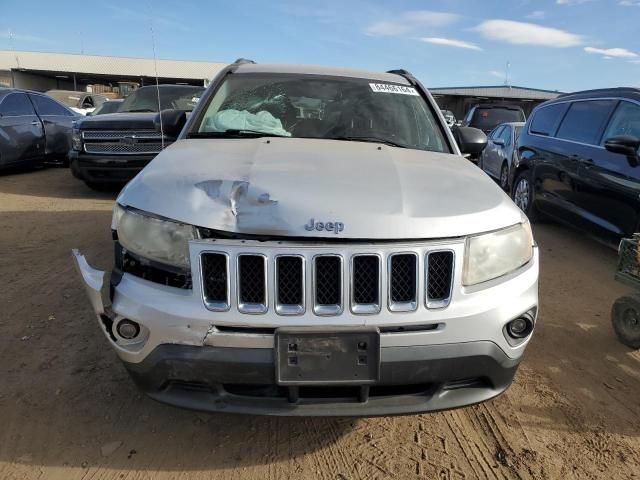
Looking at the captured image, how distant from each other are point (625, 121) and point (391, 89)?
115 inches

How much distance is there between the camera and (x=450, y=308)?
2.03 meters

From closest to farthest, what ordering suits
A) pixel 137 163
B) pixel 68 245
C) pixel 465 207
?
pixel 465 207 < pixel 68 245 < pixel 137 163

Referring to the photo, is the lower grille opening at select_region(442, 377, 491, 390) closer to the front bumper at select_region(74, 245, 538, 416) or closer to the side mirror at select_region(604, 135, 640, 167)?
the front bumper at select_region(74, 245, 538, 416)

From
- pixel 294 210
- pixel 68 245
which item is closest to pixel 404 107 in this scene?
pixel 294 210

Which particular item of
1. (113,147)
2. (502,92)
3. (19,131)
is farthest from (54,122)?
(502,92)

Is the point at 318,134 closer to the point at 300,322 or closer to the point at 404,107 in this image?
the point at 404,107

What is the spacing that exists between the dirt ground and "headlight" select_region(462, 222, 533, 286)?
2.96 ft

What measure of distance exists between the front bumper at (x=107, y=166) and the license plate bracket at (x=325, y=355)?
249 inches

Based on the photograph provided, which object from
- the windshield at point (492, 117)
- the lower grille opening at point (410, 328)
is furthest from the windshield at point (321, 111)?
the windshield at point (492, 117)

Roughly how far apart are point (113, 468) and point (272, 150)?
1.70 meters

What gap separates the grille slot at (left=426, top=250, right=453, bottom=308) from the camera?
2039 millimetres

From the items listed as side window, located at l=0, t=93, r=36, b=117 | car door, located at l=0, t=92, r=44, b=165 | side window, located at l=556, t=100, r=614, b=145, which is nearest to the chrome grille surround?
side window, located at l=556, t=100, r=614, b=145

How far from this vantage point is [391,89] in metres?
3.78

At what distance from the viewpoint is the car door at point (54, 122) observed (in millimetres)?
10281
